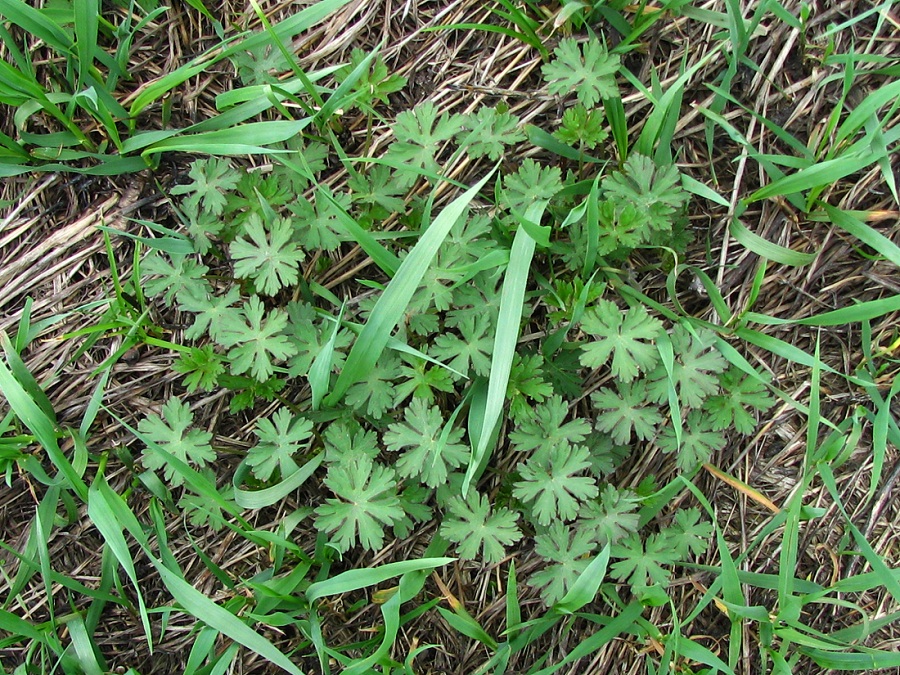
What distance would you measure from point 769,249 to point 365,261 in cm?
123

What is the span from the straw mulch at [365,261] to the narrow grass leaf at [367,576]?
175 mm

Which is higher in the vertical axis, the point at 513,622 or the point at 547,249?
the point at 547,249

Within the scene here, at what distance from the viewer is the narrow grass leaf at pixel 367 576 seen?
1991 mm

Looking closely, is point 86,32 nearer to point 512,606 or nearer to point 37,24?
point 37,24

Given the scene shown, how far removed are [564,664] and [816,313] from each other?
1351 mm

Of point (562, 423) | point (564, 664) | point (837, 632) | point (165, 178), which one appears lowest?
point (837, 632)

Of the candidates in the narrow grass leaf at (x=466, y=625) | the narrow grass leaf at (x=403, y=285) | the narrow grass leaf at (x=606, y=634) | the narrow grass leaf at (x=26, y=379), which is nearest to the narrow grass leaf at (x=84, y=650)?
the narrow grass leaf at (x=26, y=379)

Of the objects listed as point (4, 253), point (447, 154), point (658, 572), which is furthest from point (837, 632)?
point (4, 253)

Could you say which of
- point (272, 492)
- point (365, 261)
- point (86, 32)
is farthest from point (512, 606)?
point (86, 32)

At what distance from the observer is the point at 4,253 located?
2287 millimetres

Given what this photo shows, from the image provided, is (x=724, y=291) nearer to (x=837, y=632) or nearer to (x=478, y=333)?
(x=478, y=333)

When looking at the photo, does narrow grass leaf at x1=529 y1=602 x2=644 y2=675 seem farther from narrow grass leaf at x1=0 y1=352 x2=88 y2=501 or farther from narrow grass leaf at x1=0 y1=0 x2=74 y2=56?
narrow grass leaf at x1=0 y1=0 x2=74 y2=56

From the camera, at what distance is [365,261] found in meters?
2.26

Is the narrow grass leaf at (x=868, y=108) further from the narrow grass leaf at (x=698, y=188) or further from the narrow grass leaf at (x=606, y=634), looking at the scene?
the narrow grass leaf at (x=606, y=634)
